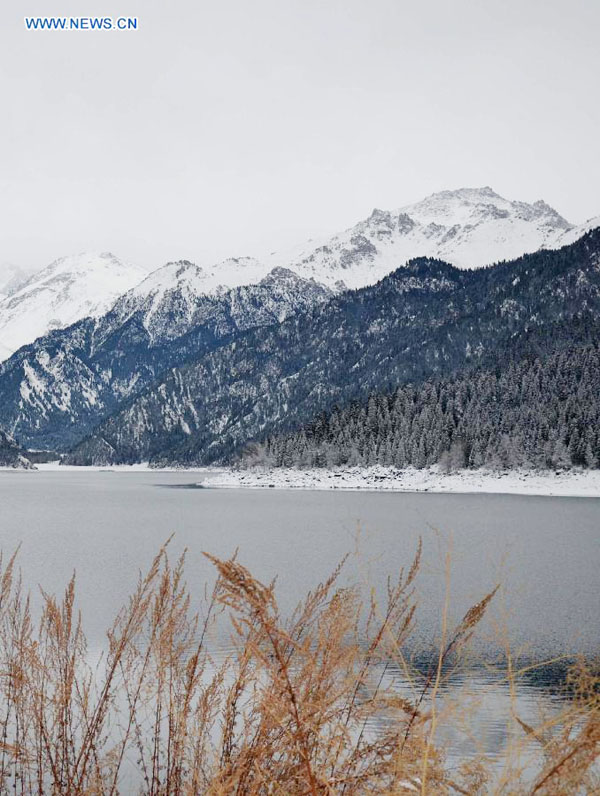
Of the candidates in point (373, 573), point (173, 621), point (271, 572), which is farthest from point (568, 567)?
point (173, 621)

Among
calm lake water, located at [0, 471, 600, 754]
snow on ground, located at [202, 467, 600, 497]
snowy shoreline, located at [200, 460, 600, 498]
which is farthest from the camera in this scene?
snow on ground, located at [202, 467, 600, 497]

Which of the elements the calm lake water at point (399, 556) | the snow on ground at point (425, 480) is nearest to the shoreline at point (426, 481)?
the snow on ground at point (425, 480)

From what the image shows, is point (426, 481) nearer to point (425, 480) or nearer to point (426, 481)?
point (426, 481)

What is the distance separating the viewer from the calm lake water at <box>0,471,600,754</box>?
1380 centimetres

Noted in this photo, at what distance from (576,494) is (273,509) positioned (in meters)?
42.6

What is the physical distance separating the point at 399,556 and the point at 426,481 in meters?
72.7

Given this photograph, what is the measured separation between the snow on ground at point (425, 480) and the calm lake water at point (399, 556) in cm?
2414

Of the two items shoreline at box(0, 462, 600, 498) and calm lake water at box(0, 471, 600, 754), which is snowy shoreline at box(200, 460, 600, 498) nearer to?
shoreline at box(0, 462, 600, 498)

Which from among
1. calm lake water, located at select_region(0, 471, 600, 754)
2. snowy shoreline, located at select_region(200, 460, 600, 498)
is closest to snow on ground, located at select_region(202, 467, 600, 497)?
snowy shoreline, located at select_region(200, 460, 600, 498)

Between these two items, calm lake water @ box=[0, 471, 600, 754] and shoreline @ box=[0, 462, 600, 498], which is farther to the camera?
shoreline @ box=[0, 462, 600, 498]

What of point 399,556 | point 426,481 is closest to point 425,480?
point 426,481

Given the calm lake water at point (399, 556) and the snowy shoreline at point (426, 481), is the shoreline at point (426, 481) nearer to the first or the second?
the snowy shoreline at point (426, 481)

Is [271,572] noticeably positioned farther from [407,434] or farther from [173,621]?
[407,434]

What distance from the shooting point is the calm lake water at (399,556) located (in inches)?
543
